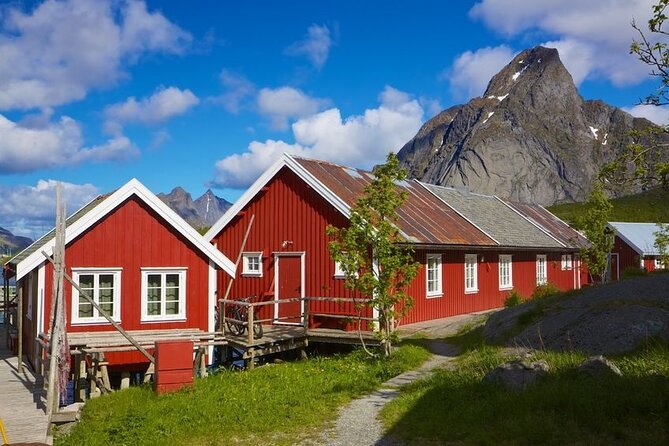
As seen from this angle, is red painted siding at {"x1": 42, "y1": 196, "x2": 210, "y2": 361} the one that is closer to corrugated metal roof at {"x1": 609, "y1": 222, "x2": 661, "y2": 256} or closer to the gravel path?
the gravel path

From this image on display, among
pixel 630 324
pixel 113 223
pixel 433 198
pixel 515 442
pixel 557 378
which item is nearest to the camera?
pixel 515 442

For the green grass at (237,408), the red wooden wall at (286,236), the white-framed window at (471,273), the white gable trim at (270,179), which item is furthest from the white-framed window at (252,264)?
the white-framed window at (471,273)

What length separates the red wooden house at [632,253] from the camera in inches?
1503

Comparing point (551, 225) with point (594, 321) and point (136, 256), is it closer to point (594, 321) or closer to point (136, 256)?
point (594, 321)

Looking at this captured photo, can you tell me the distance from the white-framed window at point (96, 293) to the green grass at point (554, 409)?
930 cm

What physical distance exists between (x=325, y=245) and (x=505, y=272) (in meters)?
10.4

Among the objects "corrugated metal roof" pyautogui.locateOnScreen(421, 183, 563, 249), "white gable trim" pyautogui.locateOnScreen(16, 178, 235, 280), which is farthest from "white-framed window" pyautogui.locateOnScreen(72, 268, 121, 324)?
"corrugated metal roof" pyautogui.locateOnScreen(421, 183, 563, 249)

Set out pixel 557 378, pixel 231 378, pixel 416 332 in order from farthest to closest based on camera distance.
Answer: pixel 416 332 < pixel 231 378 < pixel 557 378

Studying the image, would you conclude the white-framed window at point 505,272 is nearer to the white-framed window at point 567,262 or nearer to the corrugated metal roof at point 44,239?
the white-framed window at point 567,262

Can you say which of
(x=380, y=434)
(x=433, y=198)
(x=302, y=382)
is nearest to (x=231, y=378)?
(x=302, y=382)

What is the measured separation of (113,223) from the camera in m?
17.0

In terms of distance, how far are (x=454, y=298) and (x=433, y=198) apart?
5.88 metres

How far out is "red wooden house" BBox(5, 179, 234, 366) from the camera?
16.2 meters

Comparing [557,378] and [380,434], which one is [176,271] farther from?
[557,378]
